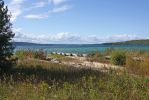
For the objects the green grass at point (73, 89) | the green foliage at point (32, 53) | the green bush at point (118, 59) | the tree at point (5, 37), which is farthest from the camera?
the green foliage at point (32, 53)

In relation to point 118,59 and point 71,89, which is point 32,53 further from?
point 71,89

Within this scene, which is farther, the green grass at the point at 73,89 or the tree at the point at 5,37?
the tree at the point at 5,37

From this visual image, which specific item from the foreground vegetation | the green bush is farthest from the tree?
the green bush

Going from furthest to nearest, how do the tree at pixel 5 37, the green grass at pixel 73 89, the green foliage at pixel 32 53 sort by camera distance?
the green foliage at pixel 32 53 < the tree at pixel 5 37 < the green grass at pixel 73 89

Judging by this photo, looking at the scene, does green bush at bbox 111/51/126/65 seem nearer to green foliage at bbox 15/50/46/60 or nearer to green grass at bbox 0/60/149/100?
green foliage at bbox 15/50/46/60

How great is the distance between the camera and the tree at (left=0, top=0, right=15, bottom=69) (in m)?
18.0

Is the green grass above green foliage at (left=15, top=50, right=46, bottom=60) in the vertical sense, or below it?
below

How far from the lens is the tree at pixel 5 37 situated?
1798 centimetres

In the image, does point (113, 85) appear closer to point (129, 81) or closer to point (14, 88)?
point (129, 81)

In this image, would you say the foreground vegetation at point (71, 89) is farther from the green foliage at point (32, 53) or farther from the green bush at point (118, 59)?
the green foliage at point (32, 53)

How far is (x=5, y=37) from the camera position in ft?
59.4

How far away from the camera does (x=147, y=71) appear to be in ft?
74.0

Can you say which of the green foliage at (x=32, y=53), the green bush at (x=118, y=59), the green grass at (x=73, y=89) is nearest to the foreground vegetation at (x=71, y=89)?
the green grass at (x=73, y=89)

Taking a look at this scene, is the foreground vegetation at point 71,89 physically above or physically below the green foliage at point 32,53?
below
